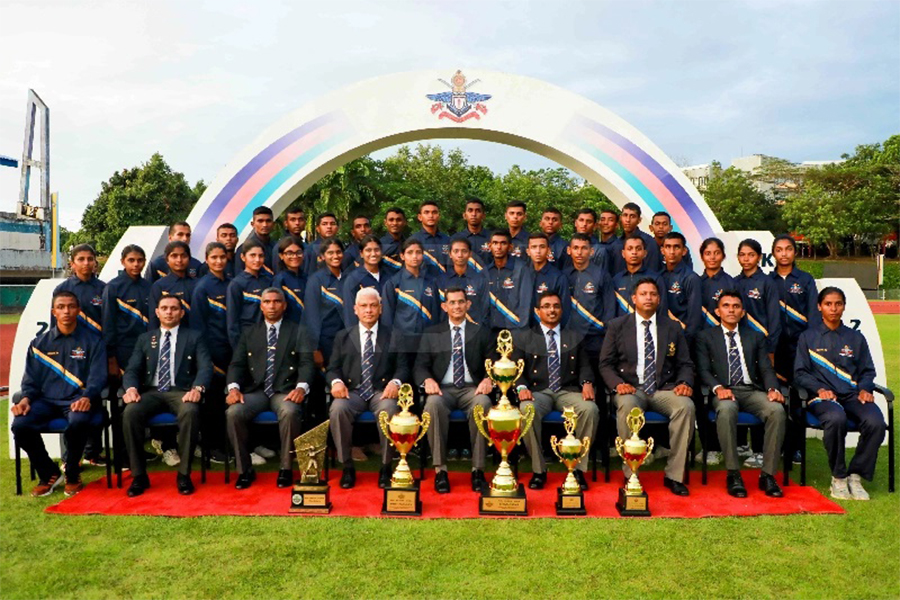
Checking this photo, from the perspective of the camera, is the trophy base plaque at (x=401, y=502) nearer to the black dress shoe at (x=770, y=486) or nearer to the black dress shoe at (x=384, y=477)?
the black dress shoe at (x=384, y=477)

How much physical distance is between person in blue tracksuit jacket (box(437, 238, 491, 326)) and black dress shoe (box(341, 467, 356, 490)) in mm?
1421

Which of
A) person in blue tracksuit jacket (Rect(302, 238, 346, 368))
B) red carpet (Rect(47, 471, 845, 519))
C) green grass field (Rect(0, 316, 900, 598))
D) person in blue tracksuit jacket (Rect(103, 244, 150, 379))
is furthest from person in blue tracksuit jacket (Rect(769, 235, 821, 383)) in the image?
person in blue tracksuit jacket (Rect(103, 244, 150, 379))

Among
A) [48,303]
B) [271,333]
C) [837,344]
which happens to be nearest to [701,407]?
[837,344]

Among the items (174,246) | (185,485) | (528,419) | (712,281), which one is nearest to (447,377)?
(528,419)

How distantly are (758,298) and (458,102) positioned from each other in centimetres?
349

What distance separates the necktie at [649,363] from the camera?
189 inches

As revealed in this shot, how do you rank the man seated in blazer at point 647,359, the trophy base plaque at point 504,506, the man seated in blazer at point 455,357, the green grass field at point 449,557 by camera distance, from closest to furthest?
the green grass field at point 449,557, the trophy base plaque at point 504,506, the man seated in blazer at point 647,359, the man seated in blazer at point 455,357

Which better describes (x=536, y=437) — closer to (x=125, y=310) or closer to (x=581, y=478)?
(x=581, y=478)

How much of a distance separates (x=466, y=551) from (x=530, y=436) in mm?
1226

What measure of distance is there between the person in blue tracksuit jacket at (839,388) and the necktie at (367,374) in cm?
307

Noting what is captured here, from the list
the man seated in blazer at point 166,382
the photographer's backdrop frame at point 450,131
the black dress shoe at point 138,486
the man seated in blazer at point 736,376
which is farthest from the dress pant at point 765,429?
the black dress shoe at point 138,486

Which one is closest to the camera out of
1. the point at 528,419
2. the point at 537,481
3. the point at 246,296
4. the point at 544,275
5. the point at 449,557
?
the point at 449,557

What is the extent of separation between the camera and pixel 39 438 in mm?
4574

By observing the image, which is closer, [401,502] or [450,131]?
[401,502]
